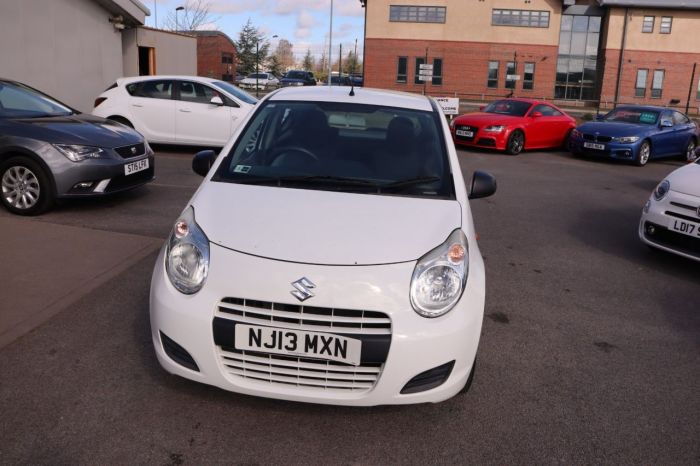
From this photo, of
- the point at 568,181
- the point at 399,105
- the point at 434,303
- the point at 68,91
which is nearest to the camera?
the point at 434,303

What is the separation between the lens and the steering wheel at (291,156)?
390cm

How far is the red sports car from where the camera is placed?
51.1ft

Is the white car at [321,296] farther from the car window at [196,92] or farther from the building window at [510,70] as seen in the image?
the building window at [510,70]

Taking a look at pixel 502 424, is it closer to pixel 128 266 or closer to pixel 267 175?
pixel 267 175

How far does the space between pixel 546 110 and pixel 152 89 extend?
10372 millimetres

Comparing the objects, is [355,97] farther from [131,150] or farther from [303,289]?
[131,150]

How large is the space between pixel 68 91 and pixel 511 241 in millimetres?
12845

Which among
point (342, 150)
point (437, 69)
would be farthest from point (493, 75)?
point (342, 150)

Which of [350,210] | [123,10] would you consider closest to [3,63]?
[123,10]

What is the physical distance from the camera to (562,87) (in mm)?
49125

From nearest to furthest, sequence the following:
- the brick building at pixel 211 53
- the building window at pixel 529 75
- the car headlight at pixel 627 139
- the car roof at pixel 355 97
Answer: the car roof at pixel 355 97 → the car headlight at pixel 627 139 → the building window at pixel 529 75 → the brick building at pixel 211 53

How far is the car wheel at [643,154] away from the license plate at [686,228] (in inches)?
378

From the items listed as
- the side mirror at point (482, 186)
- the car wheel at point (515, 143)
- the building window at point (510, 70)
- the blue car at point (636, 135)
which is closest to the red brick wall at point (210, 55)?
the building window at point (510, 70)

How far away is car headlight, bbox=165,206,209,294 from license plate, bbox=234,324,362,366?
0.34 meters
